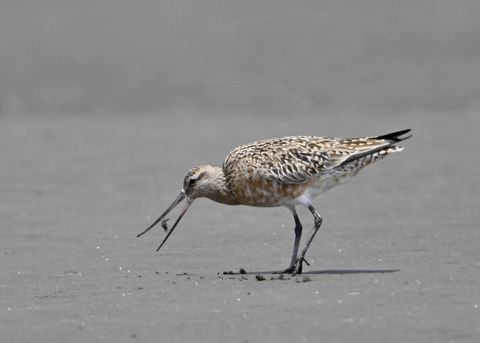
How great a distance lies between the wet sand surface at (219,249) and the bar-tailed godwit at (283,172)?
0.57 metres

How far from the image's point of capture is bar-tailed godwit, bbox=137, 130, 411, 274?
9.63 m

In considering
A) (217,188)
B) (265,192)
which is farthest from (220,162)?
(265,192)

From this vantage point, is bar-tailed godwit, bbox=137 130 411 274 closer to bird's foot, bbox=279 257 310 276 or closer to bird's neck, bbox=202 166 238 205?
bird's neck, bbox=202 166 238 205

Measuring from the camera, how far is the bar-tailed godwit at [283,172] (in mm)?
9633

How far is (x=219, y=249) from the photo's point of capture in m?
10.2

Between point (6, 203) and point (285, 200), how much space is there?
14.2 ft

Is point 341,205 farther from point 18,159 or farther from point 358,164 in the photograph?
point 18,159

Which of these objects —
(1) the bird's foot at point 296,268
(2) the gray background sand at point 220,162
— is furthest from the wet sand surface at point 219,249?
(1) the bird's foot at point 296,268

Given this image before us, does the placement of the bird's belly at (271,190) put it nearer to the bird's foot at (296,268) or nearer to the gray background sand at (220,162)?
the gray background sand at (220,162)

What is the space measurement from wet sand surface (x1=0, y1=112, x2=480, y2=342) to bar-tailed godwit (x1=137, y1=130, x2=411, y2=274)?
0.57m

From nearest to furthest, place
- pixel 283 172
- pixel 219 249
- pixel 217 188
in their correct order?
pixel 283 172 → pixel 217 188 → pixel 219 249

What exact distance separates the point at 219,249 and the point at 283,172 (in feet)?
3.73

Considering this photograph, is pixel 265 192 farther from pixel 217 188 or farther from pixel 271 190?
pixel 217 188

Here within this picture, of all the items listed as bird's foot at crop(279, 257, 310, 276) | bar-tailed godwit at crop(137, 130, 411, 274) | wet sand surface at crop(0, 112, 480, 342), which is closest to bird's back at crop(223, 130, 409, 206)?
bar-tailed godwit at crop(137, 130, 411, 274)
